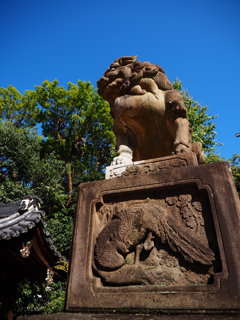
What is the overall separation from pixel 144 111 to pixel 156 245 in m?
1.90

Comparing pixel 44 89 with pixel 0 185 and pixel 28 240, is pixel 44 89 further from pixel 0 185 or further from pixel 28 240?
pixel 28 240

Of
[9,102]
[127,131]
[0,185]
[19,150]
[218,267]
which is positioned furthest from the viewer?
[9,102]

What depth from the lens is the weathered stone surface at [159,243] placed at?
1876 millimetres

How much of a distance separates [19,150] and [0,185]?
2423 mm

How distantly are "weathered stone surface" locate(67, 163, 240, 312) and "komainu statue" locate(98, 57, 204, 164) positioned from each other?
76cm

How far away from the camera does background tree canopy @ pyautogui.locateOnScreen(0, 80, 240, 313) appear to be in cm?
→ 1280

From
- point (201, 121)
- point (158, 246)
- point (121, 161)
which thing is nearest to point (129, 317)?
point (158, 246)

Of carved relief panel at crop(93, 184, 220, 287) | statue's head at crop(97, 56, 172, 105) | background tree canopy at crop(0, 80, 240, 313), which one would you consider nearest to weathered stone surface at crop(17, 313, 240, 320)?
carved relief panel at crop(93, 184, 220, 287)

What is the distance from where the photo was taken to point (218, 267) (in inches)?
76.0

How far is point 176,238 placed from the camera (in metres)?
2.14

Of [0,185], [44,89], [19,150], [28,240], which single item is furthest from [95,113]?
[28,240]

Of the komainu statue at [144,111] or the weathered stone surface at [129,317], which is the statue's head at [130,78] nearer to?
the komainu statue at [144,111]

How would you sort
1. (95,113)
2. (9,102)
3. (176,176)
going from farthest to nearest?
1. (9,102)
2. (95,113)
3. (176,176)

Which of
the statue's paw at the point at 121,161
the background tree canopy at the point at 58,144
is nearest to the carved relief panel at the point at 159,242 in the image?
the statue's paw at the point at 121,161
